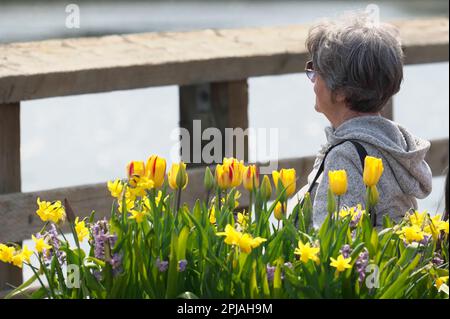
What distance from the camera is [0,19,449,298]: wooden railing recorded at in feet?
12.1

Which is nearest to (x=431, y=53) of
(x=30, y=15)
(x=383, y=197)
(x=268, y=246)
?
(x=383, y=197)

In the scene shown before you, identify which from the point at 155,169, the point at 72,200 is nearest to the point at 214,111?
the point at 72,200

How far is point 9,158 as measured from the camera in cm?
375

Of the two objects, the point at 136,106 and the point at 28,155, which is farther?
the point at 136,106

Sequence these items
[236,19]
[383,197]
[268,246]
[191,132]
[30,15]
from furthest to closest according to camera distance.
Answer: [236,19] → [30,15] → [191,132] → [383,197] → [268,246]

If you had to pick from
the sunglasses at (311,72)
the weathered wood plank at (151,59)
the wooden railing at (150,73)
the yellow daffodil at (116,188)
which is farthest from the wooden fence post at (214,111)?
the yellow daffodil at (116,188)

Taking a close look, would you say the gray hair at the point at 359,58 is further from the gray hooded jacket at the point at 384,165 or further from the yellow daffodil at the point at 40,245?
the yellow daffodil at the point at 40,245

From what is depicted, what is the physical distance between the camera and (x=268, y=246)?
2.26m

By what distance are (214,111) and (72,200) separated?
79 cm

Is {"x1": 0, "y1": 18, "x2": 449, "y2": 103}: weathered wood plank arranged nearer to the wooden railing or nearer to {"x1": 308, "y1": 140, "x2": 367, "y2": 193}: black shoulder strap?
→ the wooden railing

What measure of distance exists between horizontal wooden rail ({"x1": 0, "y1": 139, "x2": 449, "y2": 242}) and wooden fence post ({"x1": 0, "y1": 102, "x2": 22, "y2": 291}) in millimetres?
101

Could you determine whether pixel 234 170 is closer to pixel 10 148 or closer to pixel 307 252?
pixel 307 252
